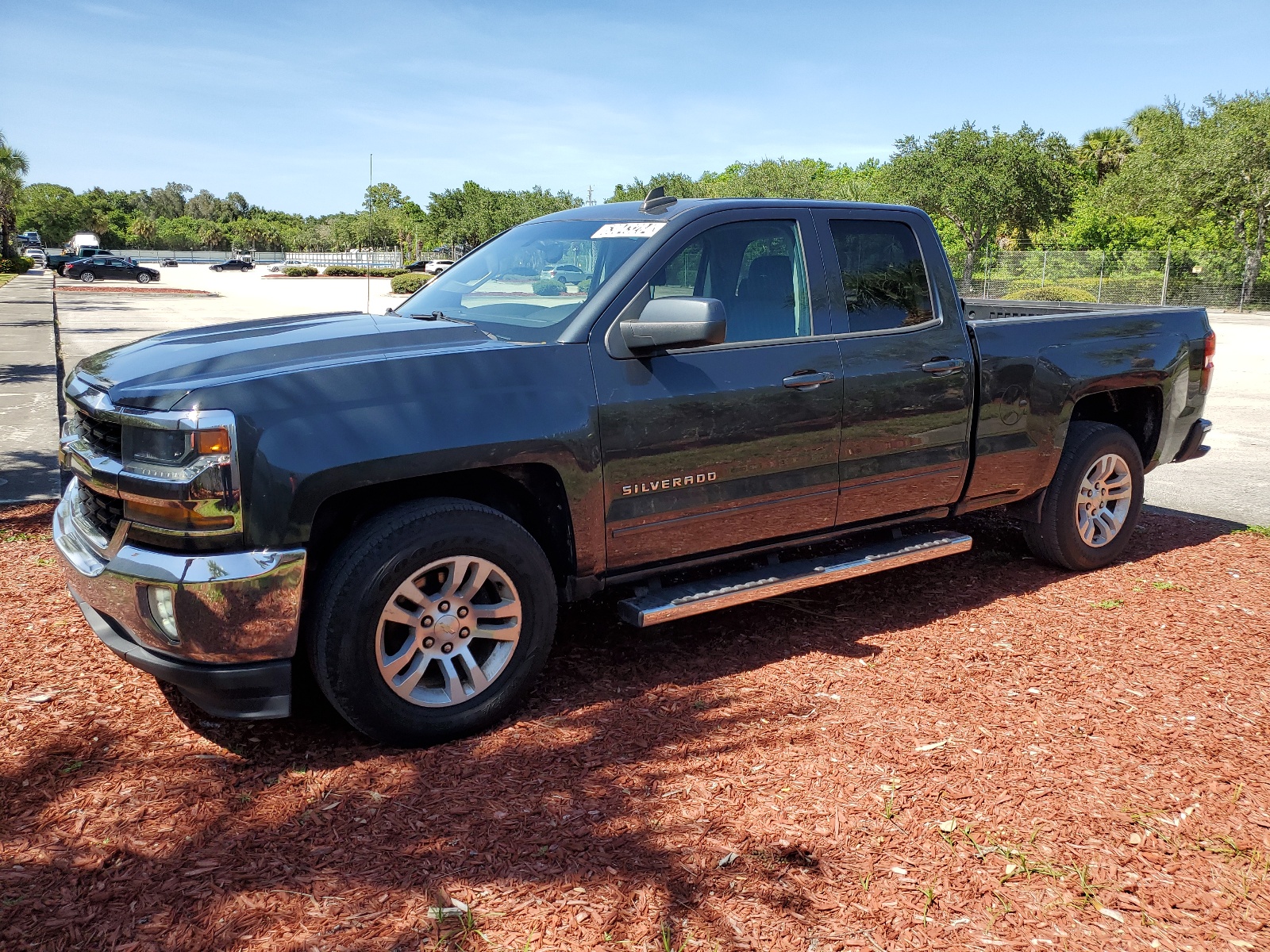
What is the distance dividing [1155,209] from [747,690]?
4758 cm

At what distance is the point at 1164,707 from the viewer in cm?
409

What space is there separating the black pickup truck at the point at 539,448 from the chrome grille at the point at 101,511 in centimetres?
2

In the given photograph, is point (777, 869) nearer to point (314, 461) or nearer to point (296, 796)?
point (296, 796)

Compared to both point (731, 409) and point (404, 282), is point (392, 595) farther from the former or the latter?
point (404, 282)

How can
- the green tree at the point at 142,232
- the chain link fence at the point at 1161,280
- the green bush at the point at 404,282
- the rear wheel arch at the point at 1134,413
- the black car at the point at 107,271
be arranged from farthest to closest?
1. the green tree at the point at 142,232
2. the black car at the point at 107,271
3. the green bush at the point at 404,282
4. the chain link fence at the point at 1161,280
5. the rear wheel arch at the point at 1134,413

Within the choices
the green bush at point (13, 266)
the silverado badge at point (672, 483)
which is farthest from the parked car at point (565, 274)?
the green bush at point (13, 266)

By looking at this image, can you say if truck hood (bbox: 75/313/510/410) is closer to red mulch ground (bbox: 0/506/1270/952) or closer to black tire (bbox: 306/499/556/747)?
black tire (bbox: 306/499/556/747)

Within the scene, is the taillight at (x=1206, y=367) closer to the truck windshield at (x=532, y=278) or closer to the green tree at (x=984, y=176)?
the truck windshield at (x=532, y=278)

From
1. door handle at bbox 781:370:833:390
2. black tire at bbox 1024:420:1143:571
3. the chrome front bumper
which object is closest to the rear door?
door handle at bbox 781:370:833:390

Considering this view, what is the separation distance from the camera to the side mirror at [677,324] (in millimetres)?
3783

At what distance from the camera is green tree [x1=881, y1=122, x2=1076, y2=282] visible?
48844 mm

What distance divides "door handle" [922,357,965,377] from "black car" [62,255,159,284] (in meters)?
52.3

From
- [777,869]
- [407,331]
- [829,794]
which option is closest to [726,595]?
[829,794]

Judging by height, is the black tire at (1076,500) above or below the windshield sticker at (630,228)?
below
